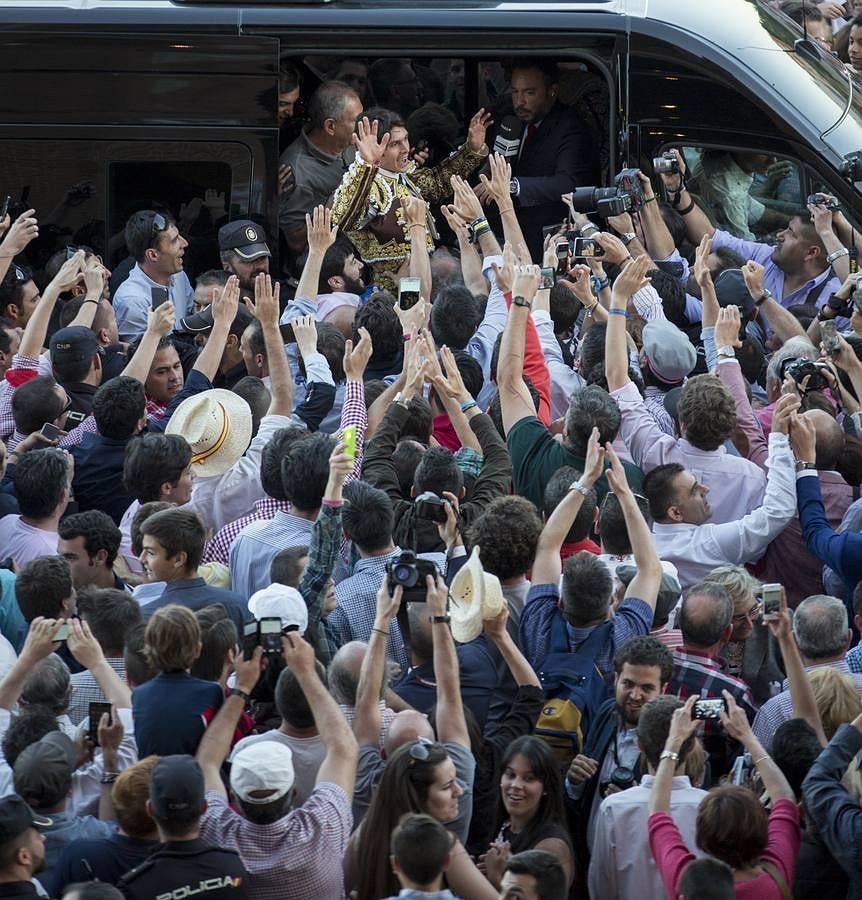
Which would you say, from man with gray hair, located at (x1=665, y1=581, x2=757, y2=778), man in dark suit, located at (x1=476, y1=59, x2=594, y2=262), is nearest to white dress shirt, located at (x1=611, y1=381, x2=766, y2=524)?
man with gray hair, located at (x1=665, y1=581, x2=757, y2=778)

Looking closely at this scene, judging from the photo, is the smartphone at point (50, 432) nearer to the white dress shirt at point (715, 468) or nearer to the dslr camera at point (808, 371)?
the white dress shirt at point (715, 468)

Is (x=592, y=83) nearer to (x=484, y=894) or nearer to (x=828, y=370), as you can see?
(x=828, y=370)

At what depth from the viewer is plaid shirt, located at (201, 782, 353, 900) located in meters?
4.72

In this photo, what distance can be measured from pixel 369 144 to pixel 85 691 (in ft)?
14.8

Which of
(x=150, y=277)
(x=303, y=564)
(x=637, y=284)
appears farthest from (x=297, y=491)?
(x=150, y=277)

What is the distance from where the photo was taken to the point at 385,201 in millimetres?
9680

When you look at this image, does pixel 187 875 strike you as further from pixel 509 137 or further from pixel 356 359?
pixel 509 137

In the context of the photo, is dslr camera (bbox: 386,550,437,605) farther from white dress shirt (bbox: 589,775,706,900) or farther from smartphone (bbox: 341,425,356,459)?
smartphone (bbox: 341,425,356,459)

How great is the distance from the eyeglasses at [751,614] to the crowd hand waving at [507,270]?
2287 millimetres

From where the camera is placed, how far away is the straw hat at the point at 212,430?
7109 mm

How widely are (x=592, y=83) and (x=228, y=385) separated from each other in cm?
287

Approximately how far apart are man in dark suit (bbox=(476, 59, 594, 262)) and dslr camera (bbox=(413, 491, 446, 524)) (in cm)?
423

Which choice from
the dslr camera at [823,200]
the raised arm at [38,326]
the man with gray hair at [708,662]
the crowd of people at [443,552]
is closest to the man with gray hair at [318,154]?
the crowd of people at [443,552]

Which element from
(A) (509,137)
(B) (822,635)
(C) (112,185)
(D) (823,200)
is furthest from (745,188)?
(B) (822,635)
